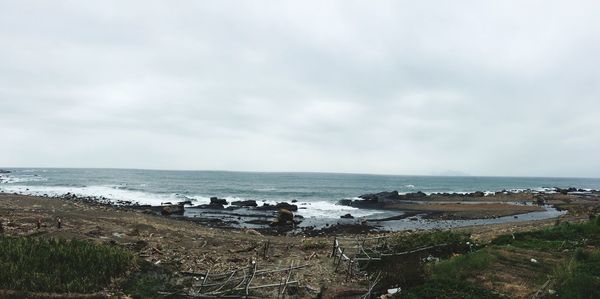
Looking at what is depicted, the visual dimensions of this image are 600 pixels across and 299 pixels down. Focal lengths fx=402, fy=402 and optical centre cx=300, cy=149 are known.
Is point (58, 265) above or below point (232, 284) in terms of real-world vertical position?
above

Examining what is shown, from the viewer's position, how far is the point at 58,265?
1137 centimetres

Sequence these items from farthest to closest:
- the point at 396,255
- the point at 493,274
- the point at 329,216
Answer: the point at 329,216 < the point at 396,255 < the point at 493,274

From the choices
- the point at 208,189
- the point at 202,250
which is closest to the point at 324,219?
the point at 202,250

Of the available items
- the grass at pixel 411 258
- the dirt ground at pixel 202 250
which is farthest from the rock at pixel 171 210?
the grass at pixel 411 258

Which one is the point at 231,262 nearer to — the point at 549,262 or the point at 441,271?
the point at 441,271

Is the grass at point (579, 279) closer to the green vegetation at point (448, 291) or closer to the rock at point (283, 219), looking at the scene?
the green vegetation at point (448, 291)

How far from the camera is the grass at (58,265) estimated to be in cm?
1044

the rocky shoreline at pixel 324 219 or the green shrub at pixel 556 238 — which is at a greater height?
the green shrub at pixel 556 238

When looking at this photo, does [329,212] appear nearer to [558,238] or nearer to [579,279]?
[558,238]

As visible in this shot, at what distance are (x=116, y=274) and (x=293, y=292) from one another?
5202mm

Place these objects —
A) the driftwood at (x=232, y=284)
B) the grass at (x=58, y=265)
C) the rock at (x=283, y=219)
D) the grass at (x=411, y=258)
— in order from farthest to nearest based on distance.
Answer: the rock at (x=283, y=219) → the grass at (x=411, y=258) → the driftwood at (x=232, y=284) → the grass at (x=58, y=265)

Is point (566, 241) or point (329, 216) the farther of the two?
point (329, 216)

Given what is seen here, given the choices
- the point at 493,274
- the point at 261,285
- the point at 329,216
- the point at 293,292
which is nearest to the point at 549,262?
the point at 493,274

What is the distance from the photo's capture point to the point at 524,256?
1280 cm
